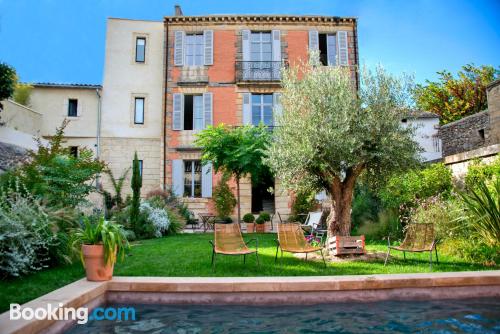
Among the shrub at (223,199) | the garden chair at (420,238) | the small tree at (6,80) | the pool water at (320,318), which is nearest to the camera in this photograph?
the pool water at (320,318)

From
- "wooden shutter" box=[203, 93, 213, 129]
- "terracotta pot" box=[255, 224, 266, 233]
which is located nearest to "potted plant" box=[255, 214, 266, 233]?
"terracotta pot" box=[255, 224, 266, 233]

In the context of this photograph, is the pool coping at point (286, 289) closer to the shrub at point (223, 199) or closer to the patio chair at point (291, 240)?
the patio chair at point (291, 240)

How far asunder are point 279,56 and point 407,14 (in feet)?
29.5

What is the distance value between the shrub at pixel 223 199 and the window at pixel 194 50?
228 inches

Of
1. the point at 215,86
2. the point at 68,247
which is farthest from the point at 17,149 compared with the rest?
the point at 215,86

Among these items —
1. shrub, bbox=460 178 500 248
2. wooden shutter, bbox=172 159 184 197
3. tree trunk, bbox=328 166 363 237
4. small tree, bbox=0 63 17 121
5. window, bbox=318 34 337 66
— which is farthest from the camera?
window, bbox=318 34 337 66

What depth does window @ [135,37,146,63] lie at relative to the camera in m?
18.2

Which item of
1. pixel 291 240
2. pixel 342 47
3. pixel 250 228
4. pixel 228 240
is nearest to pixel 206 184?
pixel 250 228

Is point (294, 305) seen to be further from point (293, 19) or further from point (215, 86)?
point (293, 19)

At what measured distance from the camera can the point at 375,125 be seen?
7.19m

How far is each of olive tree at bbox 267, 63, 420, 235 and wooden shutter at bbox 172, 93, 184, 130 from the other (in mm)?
9973

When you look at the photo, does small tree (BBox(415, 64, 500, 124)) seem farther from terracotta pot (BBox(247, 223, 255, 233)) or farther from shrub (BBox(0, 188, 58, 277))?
shrub (BBox(0, 188, 58, 277))

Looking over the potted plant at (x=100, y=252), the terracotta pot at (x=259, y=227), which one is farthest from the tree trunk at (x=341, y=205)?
the terracotta pot at (x=259, y=227)

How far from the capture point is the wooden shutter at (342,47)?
17953 millimetres
